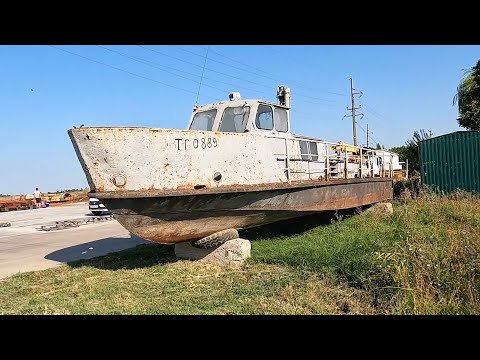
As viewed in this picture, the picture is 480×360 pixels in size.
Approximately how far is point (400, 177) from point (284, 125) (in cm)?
1327

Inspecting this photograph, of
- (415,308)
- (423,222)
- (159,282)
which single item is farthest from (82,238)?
(415,308)

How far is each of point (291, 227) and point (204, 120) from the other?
3361 millimetres

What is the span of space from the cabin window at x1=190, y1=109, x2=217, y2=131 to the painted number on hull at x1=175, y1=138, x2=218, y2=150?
72.4 inches

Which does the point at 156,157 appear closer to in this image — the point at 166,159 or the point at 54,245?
the point at 166,159

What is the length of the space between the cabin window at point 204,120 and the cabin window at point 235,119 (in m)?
0.30

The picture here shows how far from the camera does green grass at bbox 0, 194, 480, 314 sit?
3.98 meters

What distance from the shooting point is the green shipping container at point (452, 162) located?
12.8m

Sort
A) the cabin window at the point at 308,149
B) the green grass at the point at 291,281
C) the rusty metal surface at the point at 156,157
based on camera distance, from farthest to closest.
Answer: the cabin window at the point at 308,149 → the rusty metal surface at the point at 156,157 → the green grass at the point at 291,281

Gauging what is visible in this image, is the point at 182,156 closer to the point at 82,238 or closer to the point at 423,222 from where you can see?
the point at 423,222

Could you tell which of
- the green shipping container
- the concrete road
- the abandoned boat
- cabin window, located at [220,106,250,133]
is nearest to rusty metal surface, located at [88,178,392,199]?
the abandoned boat

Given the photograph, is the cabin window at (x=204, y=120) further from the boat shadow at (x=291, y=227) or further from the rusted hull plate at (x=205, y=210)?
the boat shadow at (x=291, y=227)

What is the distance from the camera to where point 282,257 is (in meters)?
6.25

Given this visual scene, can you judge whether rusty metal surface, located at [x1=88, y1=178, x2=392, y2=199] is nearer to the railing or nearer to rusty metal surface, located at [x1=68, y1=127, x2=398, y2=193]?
rusty metal surface, located at [x1=68, y1=127, x2=398, y2=193]

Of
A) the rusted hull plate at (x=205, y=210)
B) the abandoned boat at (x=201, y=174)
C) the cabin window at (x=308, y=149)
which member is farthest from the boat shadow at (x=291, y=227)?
the cabin window at (x=308, y=149)
